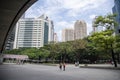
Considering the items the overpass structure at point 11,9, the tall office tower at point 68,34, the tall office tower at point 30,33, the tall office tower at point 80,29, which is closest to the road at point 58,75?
the overpass structure at point 11,9

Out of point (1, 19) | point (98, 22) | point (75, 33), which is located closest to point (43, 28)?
point (75, 33)

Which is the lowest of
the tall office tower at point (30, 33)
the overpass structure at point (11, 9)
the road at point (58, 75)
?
the road at point (58, 75)

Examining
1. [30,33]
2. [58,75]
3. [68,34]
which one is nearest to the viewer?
[58,75]

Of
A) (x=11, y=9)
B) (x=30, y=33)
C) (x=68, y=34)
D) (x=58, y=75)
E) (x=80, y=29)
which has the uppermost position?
(x=80, y=29)

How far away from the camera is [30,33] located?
133625 millimetres

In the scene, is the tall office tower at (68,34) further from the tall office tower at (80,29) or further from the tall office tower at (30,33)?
the tall office tower at (30,33)

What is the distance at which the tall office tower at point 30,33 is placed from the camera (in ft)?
430

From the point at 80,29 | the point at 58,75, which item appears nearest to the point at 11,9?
the point at 58,75

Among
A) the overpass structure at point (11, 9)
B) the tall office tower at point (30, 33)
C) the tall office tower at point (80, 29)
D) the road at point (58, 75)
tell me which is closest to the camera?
the overpass structure at point (11, 9)

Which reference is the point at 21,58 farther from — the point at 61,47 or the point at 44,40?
the point at 44,40

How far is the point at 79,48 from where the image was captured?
171 feet

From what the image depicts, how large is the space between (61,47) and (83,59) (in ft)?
32.6

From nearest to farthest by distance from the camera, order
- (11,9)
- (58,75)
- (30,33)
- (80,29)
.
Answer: (11,9), (58,75), (30,33), (80,29)

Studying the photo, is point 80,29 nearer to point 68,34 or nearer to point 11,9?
point 68,34
